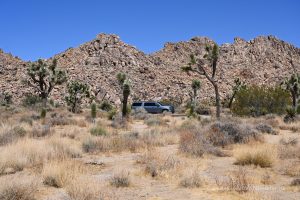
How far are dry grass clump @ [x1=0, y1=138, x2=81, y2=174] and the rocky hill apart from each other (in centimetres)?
5121

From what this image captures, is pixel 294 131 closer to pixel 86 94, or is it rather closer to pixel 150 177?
pixel 150 177

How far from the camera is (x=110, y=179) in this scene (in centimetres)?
1032

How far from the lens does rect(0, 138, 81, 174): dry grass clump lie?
38.9 ft

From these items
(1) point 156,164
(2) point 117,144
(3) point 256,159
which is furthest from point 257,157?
(2) point 117,144

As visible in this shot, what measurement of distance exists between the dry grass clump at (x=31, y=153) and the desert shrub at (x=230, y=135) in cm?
541

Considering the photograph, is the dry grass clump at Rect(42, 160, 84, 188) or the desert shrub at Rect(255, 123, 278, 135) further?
the desert shrub at Rect(255, 123, 278, 135)

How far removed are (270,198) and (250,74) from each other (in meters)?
77.6

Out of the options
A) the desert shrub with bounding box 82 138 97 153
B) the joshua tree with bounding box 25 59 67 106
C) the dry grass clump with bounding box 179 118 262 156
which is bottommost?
the desert shrub with bounding box 82 138 97 153

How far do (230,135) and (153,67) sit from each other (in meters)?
61.7

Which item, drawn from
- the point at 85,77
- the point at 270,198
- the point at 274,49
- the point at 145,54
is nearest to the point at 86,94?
the point at 85,77

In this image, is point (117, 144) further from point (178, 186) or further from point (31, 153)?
point (178, 186)

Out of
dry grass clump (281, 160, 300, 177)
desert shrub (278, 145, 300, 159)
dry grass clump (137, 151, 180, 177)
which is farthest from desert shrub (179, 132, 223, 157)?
dry grass clump (281, 160, 300, 177)

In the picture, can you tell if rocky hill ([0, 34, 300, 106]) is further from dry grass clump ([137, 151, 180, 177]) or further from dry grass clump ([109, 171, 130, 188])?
dry grass clump ([109, 171, 130, 188])

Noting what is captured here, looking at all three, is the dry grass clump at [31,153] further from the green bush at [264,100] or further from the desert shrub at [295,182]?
the green bush at [264,100]
